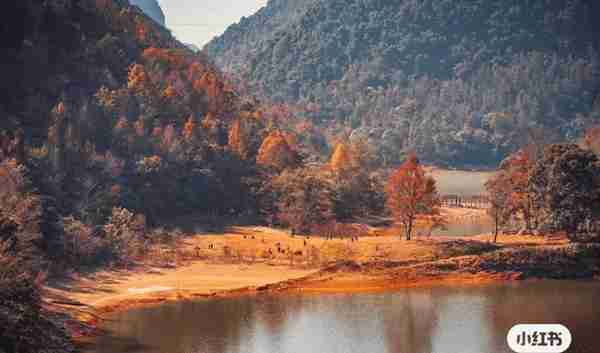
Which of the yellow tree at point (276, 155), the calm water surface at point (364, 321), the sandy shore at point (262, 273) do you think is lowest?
the calm water surface at point (364, 321)

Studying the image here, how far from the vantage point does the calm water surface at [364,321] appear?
51844mm

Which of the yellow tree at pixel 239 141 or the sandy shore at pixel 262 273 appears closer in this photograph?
the sandy shore at pixel 262 273

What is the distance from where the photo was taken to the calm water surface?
51844 millimetres

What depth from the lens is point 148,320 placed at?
58.9m

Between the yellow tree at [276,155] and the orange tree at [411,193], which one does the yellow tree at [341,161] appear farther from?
the orange tree at [411,193]

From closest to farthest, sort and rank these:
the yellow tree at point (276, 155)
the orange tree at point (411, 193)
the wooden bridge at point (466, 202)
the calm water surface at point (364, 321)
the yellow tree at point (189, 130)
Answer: the calm water surface at point (364, 321) → the orange tree at point (411, 193) → the yellow tree at point (189, 130) → the yellow tree at point (276, 155) → the wooden bridge at point (466, 202)

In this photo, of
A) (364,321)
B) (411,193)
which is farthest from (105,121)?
(364,321)

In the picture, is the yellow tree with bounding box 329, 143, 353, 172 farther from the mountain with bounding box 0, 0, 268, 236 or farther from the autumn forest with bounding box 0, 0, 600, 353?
the mountain with bounding box 0, 0, 268, 236

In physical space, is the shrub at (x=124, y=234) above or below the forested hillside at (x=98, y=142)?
below

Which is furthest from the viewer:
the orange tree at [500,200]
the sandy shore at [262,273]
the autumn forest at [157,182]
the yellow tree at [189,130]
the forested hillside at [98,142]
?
the yellow tree at [189,130]

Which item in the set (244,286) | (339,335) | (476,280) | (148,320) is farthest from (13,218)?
(476,280)

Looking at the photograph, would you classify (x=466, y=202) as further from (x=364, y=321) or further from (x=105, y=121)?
(x=364, y=321)

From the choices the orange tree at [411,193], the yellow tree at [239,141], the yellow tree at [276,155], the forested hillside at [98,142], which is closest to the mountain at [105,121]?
the forested hillside at [98,142]

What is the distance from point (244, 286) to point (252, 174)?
32.4 m
